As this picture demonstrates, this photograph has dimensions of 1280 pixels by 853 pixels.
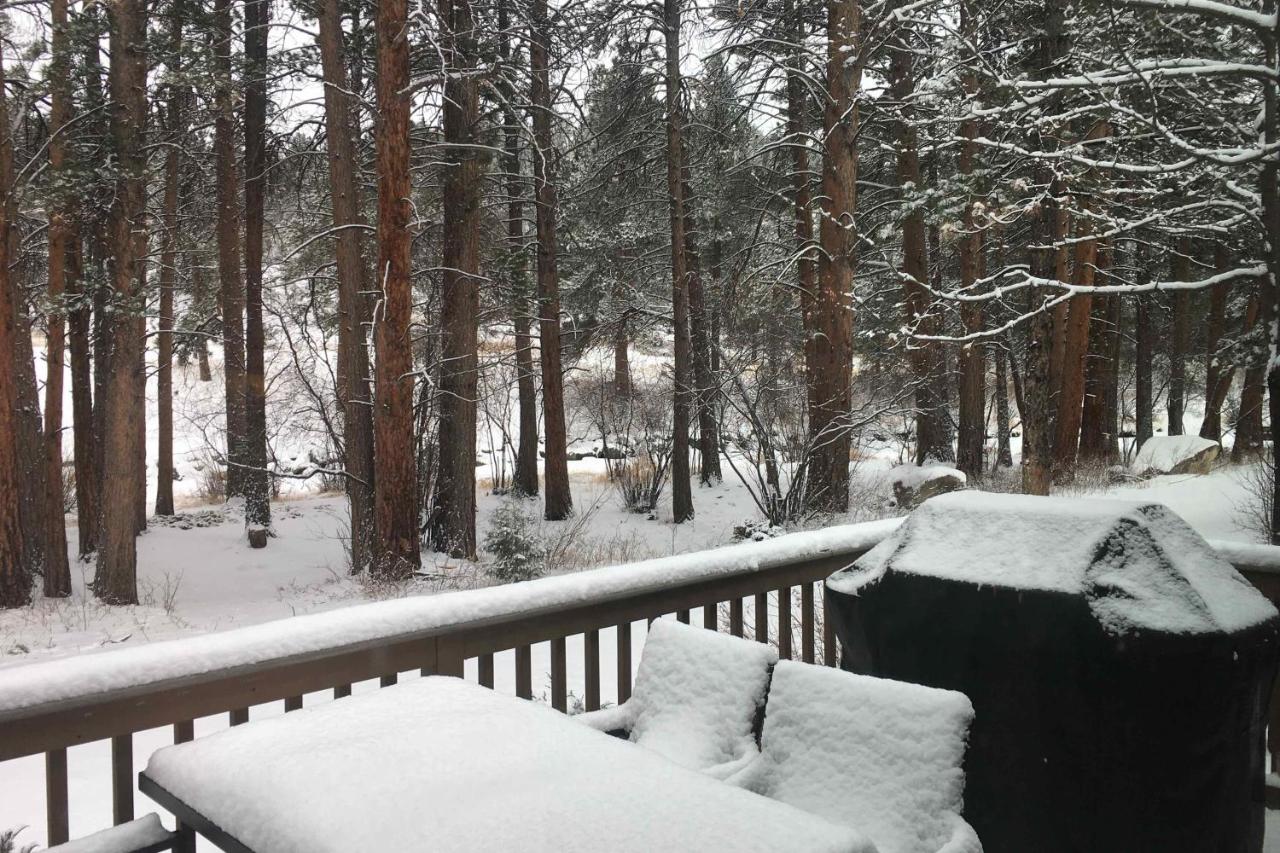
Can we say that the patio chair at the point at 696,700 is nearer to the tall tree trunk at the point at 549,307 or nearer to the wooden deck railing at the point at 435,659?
the wooden deck railing at the point at 435,659

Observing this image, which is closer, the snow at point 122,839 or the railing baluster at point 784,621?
the snow at point 122,839

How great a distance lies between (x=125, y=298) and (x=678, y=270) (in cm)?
792

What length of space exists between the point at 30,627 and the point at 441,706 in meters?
8.45

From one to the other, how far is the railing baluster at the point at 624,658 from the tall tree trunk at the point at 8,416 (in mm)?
8996

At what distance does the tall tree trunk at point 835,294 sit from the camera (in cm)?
1107

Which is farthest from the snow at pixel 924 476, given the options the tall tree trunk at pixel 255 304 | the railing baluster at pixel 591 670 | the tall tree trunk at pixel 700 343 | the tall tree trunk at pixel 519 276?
the railing baluster at pixel 591 670

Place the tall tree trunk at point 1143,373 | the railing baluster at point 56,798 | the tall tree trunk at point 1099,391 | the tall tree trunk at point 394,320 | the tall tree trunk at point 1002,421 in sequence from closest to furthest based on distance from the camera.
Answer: the railing baluster at point 56,798
the tall tree trunk at point 394,320
the tall tree trunk at point 1099,391
the tall tree trunk at point 1002,421
the tall tree trunk at point 1143,373

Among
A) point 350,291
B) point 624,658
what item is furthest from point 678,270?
point 624,658

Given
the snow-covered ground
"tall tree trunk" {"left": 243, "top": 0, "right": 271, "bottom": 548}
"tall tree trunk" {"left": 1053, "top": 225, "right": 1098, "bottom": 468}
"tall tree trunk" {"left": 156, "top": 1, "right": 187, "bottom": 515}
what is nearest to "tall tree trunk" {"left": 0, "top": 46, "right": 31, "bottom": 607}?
the snow-covered ground

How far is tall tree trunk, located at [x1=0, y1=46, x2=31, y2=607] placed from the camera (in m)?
9.22

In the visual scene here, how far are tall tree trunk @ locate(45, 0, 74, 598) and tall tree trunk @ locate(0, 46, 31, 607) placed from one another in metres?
0.47

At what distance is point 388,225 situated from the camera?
885 cm

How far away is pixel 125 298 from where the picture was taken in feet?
31.5

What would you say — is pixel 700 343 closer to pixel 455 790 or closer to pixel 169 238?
pixel 169 238
